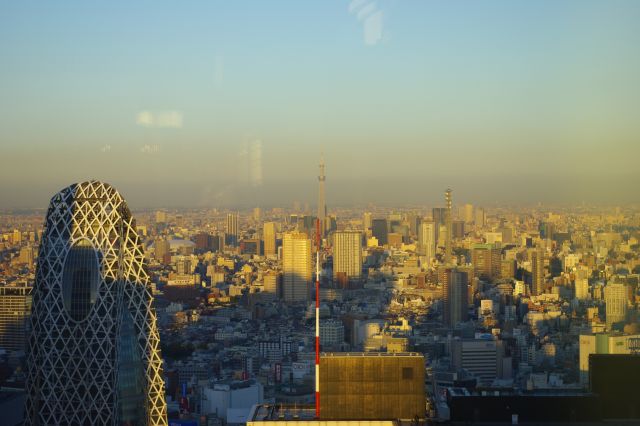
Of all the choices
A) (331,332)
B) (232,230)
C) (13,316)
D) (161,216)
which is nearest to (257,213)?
(161,216)

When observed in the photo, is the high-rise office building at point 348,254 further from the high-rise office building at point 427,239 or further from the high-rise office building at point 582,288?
the high-rise office building at point 582,288

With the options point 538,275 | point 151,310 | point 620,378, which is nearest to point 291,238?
point 151,310

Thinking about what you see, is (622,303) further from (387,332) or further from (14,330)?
(14,330)

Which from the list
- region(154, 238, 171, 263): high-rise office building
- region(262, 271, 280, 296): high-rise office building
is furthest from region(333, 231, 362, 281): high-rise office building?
region(154, 238, 171, 263): high-rise office building

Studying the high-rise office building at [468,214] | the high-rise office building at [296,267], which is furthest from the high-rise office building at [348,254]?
the high-rise office building at [468,214]

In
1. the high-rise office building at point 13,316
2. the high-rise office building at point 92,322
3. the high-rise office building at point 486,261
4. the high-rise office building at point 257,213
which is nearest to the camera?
the high-rise office building at point 92,322

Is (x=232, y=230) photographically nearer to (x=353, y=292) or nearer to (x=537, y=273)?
(x=353, y=292)

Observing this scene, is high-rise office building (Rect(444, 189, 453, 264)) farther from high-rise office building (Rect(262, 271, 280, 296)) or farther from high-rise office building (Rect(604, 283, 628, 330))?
high-rise office building (Rect(262, 271, 280, 296))
